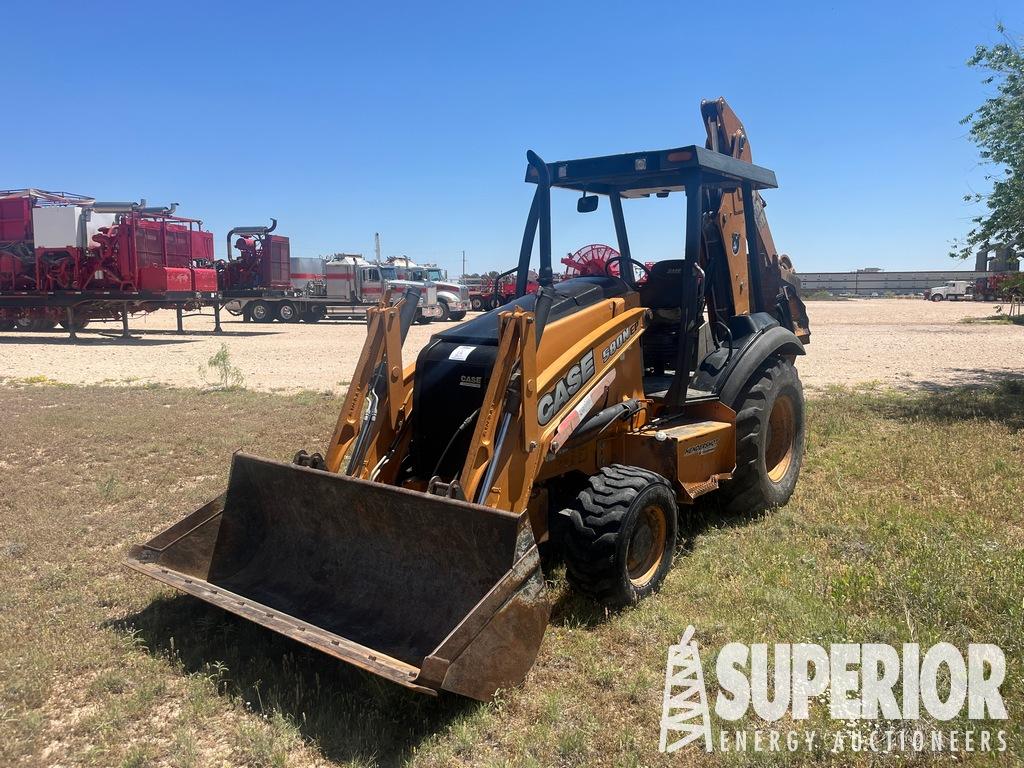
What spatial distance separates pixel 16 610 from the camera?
4387 mm

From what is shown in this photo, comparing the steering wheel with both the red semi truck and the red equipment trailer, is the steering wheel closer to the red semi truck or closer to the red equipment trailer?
Answer: the red equipment trailer

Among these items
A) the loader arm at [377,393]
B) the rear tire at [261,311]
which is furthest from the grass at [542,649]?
the rear tire at [261,311]

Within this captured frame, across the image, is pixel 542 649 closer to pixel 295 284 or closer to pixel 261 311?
pixel 261 311

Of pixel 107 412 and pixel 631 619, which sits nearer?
pixel 631 619

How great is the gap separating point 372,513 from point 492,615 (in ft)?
3.54

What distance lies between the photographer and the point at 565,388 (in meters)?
4.57

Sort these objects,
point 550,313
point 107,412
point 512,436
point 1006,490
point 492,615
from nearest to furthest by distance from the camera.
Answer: point 492,615
point 512,436
point 550,313
point 1006,490
point 107,412

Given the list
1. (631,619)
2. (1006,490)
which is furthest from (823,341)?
(631,619)

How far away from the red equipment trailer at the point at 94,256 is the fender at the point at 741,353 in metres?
19.5

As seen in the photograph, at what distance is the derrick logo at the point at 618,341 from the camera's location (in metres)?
4.95

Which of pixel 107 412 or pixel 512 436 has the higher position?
pixel 512 436

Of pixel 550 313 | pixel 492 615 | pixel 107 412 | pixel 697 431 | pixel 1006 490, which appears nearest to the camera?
pixel 492 615

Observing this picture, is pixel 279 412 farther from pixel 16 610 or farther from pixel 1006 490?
pixel 1006 490

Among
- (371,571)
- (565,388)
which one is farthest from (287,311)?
(371,571)
